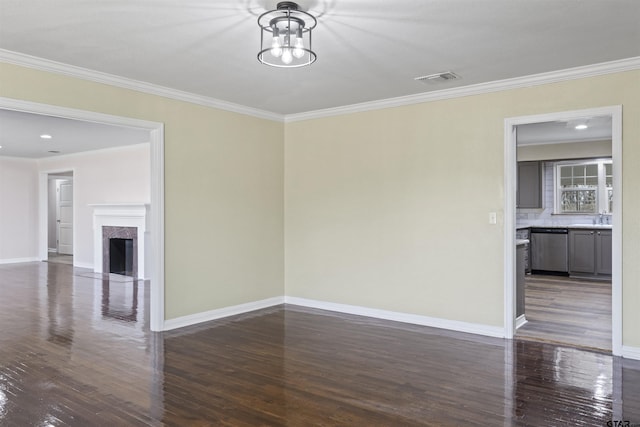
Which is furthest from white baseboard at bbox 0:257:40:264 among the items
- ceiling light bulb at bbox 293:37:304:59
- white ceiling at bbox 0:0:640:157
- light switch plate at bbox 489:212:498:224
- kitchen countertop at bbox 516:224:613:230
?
kitchen countertop at bbox 516:224:613:230

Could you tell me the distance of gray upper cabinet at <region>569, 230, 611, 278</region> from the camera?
7996 millimetres

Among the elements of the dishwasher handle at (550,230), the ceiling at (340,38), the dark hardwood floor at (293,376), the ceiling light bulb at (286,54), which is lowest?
the dark hardwood floor at (293,376)

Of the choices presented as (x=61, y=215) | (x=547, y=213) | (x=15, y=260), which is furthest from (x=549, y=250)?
(x=61, y=215)

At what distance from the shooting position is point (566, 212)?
8984mm

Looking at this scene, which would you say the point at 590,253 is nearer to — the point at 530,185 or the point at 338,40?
the point at 530,185

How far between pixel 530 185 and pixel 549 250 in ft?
4.48

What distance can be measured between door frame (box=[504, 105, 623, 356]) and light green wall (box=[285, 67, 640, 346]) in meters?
0.05

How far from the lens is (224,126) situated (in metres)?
5.44

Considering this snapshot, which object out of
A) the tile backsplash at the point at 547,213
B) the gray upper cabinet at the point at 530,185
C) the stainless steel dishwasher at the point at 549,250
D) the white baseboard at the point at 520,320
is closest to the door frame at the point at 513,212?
the white baseboard at the point at 520,320

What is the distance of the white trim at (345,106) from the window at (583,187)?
5.33 metres

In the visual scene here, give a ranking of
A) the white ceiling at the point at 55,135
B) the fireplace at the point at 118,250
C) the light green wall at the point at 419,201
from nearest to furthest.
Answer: the light green wall at the point at 419,201 → the white ceiling at the point at 55,135 → the fireplace at the point at 118,250

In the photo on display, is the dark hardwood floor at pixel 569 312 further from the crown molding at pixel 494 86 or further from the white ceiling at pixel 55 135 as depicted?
the white ceiling at pixel 55 135


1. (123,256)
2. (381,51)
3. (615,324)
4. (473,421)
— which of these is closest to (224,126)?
(381,51)

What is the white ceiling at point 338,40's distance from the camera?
2.86 m
